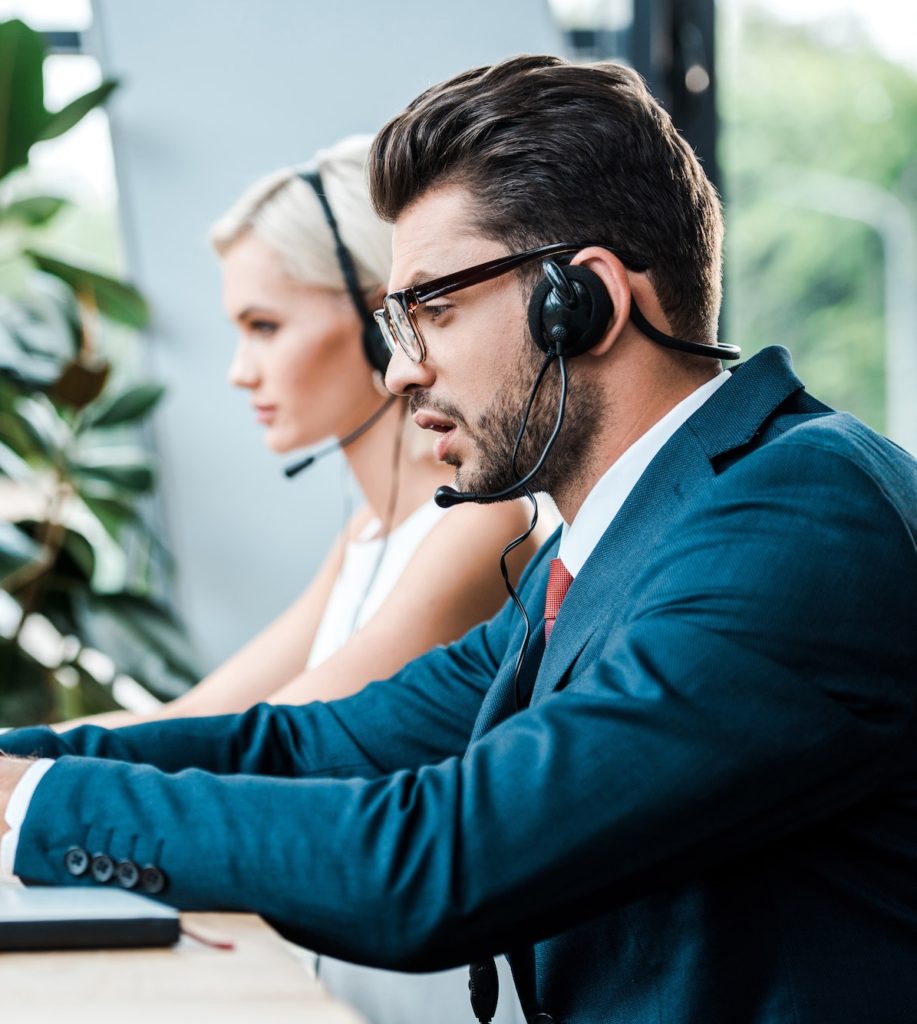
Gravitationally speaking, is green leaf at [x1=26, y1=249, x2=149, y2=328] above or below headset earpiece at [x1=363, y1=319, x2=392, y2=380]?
below

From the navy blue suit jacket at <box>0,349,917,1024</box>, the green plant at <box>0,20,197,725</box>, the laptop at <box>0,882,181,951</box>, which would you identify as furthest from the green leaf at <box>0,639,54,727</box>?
the laptop at <box>0,882,181,951</box>

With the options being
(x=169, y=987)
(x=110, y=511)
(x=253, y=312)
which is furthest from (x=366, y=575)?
(x=169, y=987)

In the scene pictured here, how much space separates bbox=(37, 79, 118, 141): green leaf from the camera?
2607 millimetres

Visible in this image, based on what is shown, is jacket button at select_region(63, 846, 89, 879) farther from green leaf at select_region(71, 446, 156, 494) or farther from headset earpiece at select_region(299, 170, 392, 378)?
green leaf at select_region(71, 446, 156, 494)

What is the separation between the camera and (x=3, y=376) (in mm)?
2633

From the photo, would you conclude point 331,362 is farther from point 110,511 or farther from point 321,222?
point 110,511

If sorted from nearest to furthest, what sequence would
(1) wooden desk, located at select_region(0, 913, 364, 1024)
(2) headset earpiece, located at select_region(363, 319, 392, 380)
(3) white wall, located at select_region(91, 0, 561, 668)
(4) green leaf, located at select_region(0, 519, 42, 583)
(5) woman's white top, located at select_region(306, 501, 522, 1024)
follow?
1. (1) wooden desk, located at select_region(0, 913, 364, 1024)
2. (5) woman's white top, located at select_region(306, 501, 522, 1024)
3. (2) headset earpiece, located at select_region(363, 319, 392, 380)
4. (4) green leaf, located at select_region(0, 519, 42, 583)
5. (3) white wall, located at select_region(91, 0, 561, 668)

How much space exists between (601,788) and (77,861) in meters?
0.32

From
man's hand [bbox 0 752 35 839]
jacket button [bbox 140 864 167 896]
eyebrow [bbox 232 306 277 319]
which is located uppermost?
eyebrow [bbox 232 306 277 319]

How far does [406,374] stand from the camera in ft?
3.71

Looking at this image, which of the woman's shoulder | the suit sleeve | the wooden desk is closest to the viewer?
the wooden desk

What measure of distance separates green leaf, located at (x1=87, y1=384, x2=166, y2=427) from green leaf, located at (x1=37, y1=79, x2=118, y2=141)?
1.80 ft

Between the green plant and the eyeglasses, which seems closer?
the eyeglasses

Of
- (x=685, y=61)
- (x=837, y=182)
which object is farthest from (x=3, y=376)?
(x=837, y=182)
